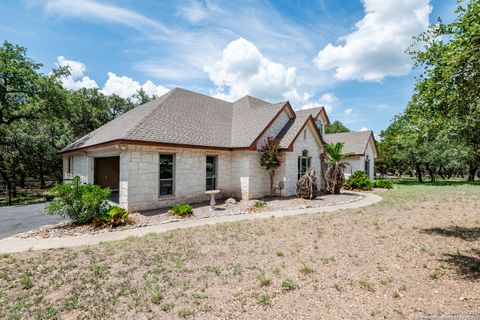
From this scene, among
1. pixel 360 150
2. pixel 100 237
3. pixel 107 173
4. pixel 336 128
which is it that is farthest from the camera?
pixel 336 128

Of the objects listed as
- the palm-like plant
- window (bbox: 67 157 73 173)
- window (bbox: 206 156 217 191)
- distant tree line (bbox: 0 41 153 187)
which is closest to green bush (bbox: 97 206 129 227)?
window (bbox: 206 156 217 191)

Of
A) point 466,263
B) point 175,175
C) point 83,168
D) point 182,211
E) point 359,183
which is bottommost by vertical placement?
point 466,263

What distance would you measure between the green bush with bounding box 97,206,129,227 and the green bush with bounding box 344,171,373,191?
1852cm

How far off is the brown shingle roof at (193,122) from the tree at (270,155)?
961 millimetres

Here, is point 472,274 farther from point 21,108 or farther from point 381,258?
point 21,108

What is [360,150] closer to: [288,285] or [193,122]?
[193,122]

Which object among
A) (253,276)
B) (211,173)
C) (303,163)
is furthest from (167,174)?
(303,163)

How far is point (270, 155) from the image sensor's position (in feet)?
45.3

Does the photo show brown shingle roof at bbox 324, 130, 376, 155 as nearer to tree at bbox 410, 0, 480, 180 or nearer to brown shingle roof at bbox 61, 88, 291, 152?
brown shingle roof at bbox 61, 88, 291, 152

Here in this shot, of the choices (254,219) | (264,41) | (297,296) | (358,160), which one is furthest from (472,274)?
(358,160)

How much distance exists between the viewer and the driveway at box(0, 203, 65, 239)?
821 centimetres

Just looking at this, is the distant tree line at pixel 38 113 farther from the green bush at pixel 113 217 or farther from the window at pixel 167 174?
the green bush at pixel 113 217

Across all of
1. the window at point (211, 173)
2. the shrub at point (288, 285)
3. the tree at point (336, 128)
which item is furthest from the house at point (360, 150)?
the tree at point (336, 128)

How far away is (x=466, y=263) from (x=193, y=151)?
10850mm
